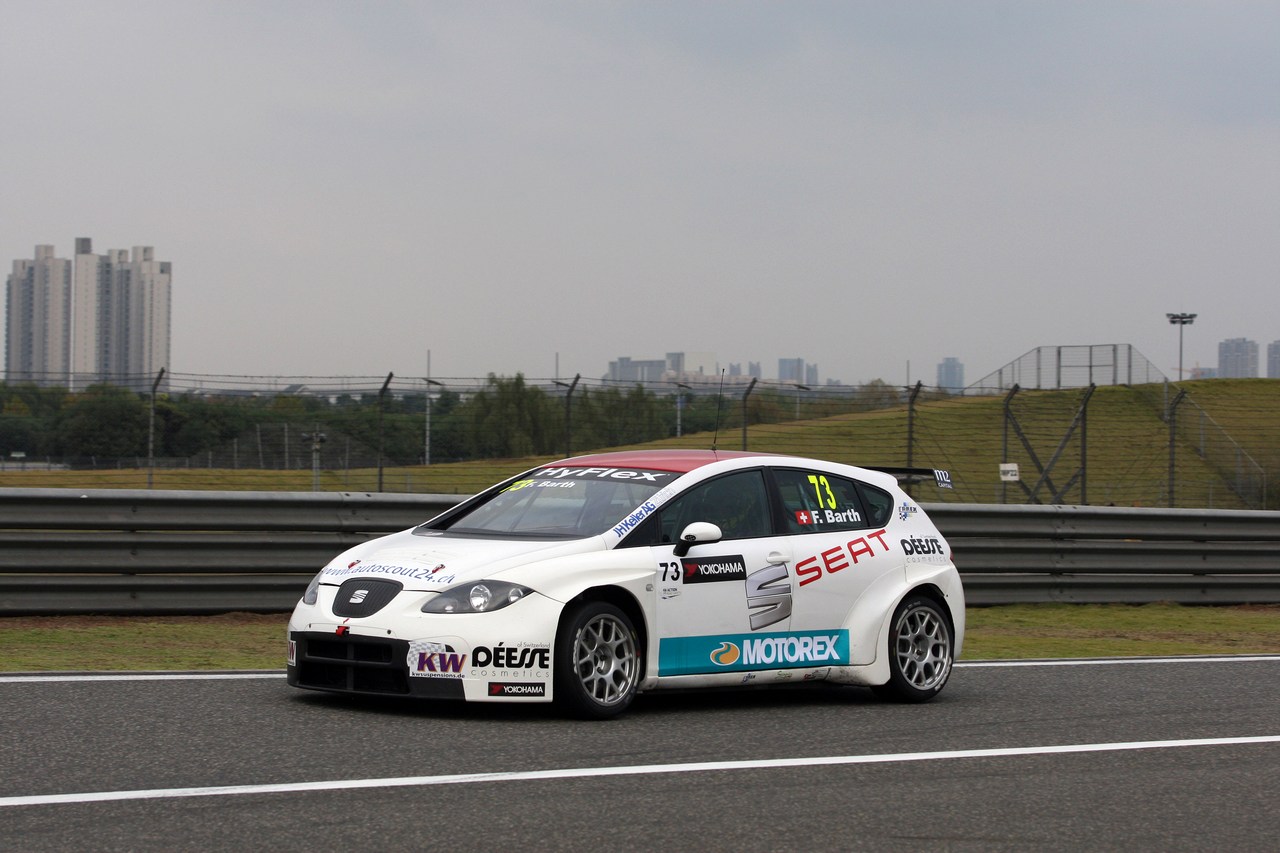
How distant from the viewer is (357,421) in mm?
15930

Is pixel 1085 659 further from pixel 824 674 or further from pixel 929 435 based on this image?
pixel 929 435

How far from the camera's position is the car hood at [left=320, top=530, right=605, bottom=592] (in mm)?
7363

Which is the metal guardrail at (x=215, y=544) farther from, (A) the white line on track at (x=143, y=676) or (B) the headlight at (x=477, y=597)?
(B) the headlight at (x=477, y=597)

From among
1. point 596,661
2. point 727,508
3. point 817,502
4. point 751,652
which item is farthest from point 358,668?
point 817,502

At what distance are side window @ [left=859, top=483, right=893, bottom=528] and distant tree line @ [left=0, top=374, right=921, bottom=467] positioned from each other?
5.10m

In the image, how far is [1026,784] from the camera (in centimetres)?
630

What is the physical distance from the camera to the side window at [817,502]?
8680 mm

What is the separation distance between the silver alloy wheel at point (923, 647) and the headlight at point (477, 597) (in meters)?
2.59

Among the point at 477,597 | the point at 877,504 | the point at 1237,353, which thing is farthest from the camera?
the point at 1237,353

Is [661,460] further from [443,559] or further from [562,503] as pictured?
[443,559]

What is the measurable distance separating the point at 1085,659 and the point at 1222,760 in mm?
4057

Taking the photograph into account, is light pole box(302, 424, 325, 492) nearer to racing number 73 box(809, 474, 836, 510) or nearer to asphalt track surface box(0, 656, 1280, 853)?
asphalt track surface box(0, 656, 1280, 853)

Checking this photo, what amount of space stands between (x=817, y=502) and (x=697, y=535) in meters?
1.27

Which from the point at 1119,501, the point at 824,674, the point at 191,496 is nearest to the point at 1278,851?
the point at 824,674
